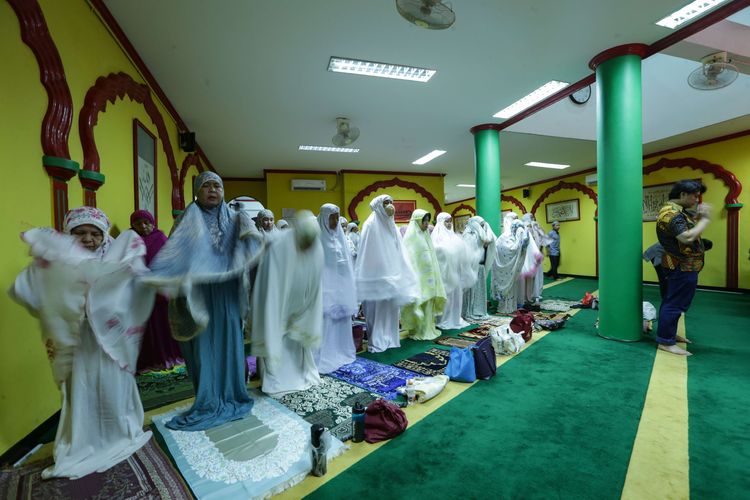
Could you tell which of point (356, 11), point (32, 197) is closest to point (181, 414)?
point (32, 197)

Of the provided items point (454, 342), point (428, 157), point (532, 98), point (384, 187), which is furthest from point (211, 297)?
point (384, 187)

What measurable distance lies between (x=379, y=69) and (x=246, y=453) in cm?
428

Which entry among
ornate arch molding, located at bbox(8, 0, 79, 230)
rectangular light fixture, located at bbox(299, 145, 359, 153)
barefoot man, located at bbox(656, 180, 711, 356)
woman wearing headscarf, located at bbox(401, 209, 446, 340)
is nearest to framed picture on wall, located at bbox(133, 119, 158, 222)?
ornate arch molding, located at bbox(8, 0, 79, 230)

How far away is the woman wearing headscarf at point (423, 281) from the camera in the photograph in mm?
4309

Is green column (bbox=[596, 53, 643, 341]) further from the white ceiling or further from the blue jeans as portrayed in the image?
the white ceiling

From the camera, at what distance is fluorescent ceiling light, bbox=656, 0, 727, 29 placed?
3289 mm

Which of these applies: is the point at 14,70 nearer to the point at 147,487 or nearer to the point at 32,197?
the point at 32,197

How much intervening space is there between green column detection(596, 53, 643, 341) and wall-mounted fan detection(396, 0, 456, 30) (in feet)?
7.97

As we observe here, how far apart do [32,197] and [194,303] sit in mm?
1207

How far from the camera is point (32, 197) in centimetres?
216

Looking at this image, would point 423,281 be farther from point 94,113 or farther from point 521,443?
point 94,113

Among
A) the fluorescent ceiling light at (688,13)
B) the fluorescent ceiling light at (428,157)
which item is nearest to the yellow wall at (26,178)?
the fluorescent ceiling light at (688,13)

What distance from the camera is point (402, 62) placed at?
4230 millimetres

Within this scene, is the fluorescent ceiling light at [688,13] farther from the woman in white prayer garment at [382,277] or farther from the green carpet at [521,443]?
the green carpet at [521,443]
